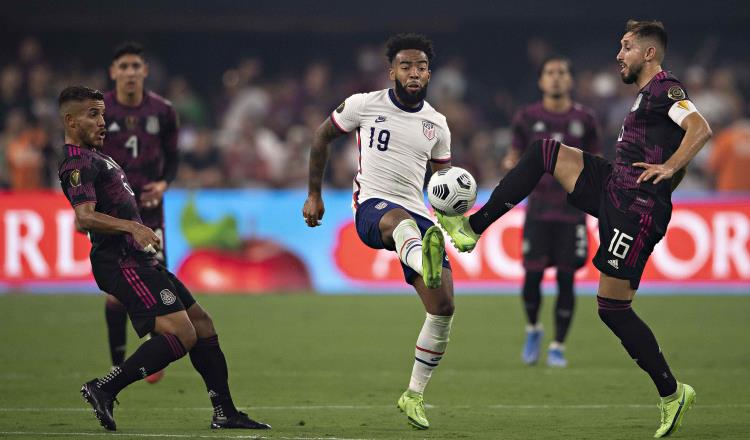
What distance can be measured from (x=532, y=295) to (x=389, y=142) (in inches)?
144

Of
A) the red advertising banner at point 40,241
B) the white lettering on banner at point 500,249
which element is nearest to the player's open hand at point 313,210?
the white lettering on banner at point 500,249

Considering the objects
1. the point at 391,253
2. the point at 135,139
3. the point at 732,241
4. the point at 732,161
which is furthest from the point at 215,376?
the point at 732,161

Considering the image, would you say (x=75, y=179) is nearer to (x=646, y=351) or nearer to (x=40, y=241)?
(x=646, y=351)

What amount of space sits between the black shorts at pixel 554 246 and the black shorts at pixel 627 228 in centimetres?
385

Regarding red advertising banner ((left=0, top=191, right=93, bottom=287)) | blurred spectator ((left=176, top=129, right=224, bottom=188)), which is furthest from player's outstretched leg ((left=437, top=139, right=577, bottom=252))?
blurred spectator ((left=176, top=129, right=224, bottom=188))

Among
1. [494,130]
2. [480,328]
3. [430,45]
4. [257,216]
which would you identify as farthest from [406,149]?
[494,130]

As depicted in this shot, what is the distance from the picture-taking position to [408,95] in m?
8.09

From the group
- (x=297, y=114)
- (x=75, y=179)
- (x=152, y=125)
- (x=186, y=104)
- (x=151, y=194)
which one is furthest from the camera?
(x=186, y=104)

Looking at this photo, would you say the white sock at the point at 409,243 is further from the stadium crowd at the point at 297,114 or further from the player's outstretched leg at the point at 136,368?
the stadium crowd at the point at 297,114

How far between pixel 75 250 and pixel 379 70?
7554 mm

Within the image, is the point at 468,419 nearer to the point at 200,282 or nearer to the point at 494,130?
the point at 200,282

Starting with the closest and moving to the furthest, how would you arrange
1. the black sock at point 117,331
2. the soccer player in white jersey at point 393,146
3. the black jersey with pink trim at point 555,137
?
Answer: 1. the soccer player in white jersey at point 393,146
2. the black sock at point 117,331
3. the black jersey with pink trim at point 555,137

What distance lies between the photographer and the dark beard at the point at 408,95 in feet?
26.5

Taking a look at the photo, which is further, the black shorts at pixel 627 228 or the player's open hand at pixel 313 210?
the player's open hand at pixel 313 210
